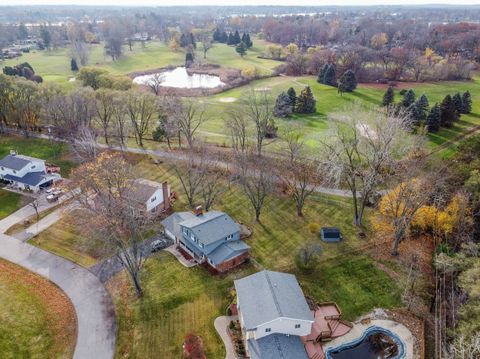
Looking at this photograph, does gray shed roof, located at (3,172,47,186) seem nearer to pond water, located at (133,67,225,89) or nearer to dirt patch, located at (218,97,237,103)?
dirt patch, located at (218,97,237,103)

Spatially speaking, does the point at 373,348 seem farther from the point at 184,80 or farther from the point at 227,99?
the point at 184,80

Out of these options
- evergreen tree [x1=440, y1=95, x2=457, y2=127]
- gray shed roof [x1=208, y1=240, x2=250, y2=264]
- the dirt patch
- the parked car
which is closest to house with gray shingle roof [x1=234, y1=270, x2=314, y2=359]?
gray shed roof [x1=208, y1=240, x2=250, y2=264]

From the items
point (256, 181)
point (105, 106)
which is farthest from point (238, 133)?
point (105, 106)

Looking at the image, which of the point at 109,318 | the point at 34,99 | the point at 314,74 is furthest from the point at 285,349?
the point at 314,74

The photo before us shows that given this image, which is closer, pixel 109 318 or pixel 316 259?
pixel 109 318

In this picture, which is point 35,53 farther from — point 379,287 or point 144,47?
point 379,287

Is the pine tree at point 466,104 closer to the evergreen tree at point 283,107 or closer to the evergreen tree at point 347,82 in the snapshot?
the evergreen tree at point 347,82
